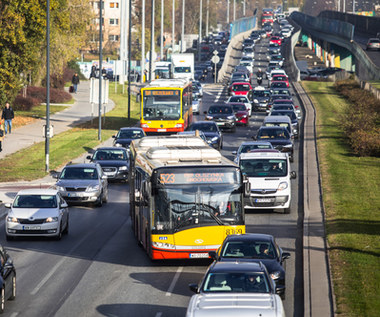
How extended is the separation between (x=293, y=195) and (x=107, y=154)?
9.38 m

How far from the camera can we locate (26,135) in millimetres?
52938

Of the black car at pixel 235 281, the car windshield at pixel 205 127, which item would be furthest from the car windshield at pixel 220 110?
the black car at pixel 235 281

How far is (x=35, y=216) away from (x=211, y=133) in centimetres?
2287

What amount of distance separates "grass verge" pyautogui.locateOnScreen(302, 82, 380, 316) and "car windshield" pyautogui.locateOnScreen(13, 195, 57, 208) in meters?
7.78

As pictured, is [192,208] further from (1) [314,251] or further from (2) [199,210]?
(1) [314,251]

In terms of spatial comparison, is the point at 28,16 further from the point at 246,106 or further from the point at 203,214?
the point at 203,214

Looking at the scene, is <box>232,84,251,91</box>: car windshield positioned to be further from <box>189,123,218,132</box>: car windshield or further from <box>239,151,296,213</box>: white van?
<box>239,151,296,213</box>: white van

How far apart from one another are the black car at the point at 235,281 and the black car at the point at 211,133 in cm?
3002

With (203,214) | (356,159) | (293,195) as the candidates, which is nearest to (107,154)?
→ (293,195)

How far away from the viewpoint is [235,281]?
14.3 m

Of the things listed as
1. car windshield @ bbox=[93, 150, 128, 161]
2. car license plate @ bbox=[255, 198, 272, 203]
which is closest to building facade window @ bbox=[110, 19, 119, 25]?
car windshield @ bbox=[93, 150, 128, 161]

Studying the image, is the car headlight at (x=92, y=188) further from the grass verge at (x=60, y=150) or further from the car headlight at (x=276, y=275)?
the car headlight at (x=276, y=275)

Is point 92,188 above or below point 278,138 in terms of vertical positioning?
below

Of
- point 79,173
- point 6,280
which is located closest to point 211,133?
point 79,173
